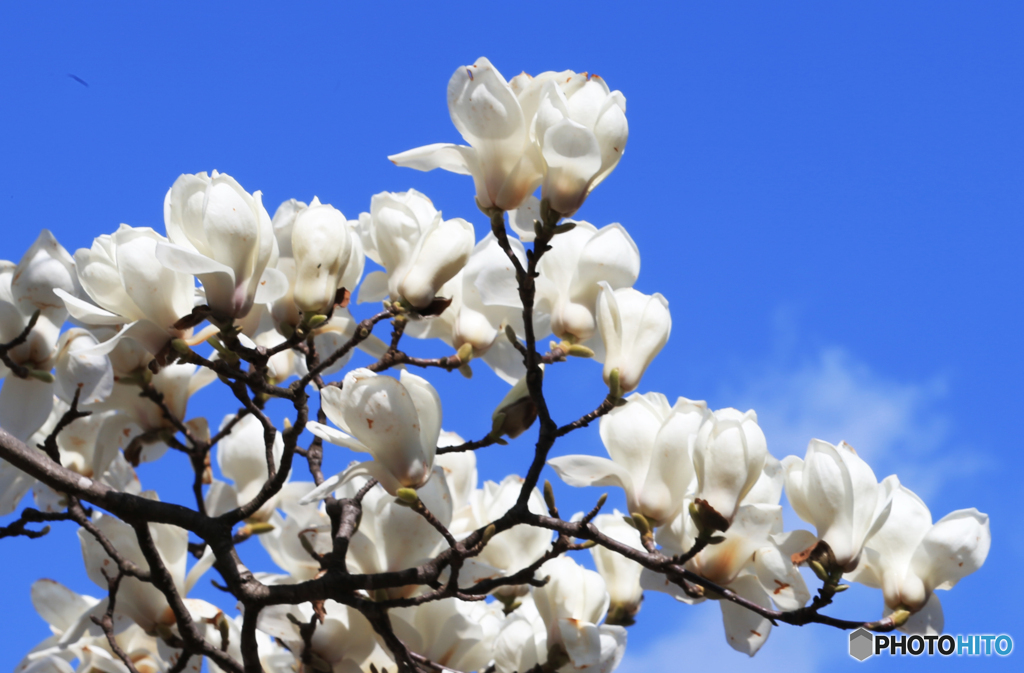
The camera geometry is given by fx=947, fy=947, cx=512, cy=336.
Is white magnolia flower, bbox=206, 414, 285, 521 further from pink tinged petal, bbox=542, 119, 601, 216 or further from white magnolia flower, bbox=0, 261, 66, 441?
pink tinged petal, bbox=542, 119, 601, 216

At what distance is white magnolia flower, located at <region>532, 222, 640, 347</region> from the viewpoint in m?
2.00

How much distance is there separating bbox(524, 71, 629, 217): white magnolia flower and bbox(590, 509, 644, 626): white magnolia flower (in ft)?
3.44

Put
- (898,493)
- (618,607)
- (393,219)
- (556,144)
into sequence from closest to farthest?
(556,144) < (898,493) < (393,219) < (618,607)

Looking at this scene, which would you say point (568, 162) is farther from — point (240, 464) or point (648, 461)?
point (240, 464)

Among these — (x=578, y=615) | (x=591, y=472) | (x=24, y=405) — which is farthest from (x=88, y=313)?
(x=578, y=615)

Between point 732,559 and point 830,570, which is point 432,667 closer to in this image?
point 732,559

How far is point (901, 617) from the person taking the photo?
69.2 inches

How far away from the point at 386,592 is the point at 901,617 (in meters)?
0.99

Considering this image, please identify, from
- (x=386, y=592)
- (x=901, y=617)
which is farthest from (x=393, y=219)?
(x=901, y=617)

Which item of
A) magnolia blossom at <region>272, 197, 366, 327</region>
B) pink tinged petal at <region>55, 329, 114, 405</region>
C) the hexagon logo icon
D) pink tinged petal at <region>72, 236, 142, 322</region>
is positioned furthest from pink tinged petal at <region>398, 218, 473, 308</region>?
the hexagon logo icon

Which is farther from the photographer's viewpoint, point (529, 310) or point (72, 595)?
point (72, 595)

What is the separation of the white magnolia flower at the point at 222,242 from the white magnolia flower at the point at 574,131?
0.50 meters

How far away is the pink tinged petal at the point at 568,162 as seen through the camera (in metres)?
1.57

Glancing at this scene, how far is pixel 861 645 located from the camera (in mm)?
1823
